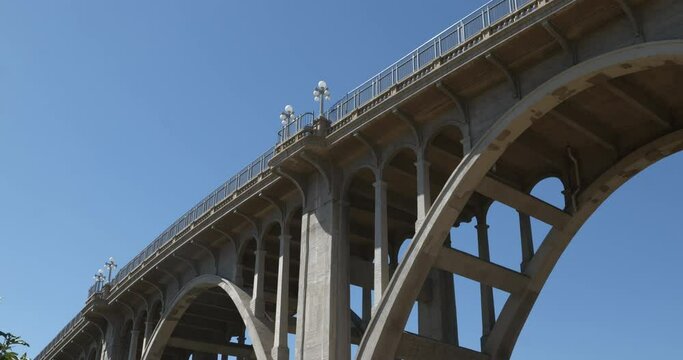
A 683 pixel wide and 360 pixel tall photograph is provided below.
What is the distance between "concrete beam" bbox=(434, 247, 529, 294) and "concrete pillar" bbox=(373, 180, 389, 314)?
178 cm

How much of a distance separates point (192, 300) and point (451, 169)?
19.0 m

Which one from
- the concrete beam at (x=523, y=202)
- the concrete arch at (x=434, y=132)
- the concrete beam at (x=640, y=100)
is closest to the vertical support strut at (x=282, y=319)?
the concrete arch at (x=434, y=132)

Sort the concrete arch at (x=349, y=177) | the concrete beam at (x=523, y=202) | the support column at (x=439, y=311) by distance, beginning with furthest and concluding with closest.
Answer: the support column at (x=439, y=311)
the concrete arch at (x=349, y=177)
the concrete beam at (x=523, y=202)

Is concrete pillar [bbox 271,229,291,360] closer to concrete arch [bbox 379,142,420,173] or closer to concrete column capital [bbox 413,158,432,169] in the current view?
concrete arch [bbox 379,142,420,173]

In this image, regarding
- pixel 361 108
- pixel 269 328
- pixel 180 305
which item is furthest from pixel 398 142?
pixel 180 305

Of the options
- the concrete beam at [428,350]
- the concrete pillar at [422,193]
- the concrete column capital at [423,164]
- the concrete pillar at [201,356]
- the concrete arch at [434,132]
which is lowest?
the concrete beam at [428,350]

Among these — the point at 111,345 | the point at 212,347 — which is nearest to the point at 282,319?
the point at 212,347

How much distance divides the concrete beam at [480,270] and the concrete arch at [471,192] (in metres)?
0.52

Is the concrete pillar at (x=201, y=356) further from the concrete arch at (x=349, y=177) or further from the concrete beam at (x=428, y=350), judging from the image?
the concrete beam at (x=428, y=350)

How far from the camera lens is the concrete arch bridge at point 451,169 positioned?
23.2 metres

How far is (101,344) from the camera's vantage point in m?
55.6

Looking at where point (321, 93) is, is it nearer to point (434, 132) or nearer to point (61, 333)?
point (434, 132)

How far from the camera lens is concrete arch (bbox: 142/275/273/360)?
33.1 meters

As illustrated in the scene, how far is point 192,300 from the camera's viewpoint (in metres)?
43.1
